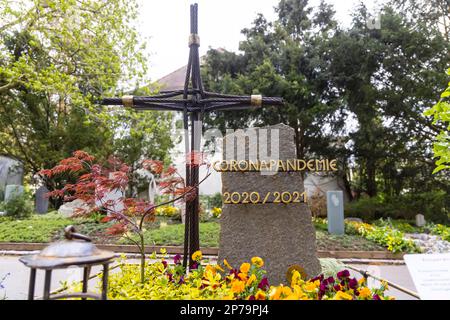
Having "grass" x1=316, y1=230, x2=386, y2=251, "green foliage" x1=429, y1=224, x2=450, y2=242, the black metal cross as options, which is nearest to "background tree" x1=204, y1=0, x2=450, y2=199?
"green foliage" x1=429, y1=224, x2=450, y2=242

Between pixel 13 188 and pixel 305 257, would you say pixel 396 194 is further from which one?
pixel 13 188

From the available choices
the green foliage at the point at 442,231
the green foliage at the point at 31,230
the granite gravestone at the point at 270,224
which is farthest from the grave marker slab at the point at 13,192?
the green foliage at the point at 442,231

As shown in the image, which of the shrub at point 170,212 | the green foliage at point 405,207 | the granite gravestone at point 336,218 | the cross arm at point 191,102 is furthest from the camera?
the shrub at point 170,212

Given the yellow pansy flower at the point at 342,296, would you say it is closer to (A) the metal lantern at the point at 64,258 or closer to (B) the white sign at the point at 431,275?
(B) the white sign at the point at 431,275

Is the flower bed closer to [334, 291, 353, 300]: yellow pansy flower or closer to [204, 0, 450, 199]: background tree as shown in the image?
[334, 291, 353, 300]: yellow pansy flower

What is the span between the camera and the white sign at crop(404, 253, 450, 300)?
2.30m

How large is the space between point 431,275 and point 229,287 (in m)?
1.66

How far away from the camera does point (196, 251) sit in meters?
3.63

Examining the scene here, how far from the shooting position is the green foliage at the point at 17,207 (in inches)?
471

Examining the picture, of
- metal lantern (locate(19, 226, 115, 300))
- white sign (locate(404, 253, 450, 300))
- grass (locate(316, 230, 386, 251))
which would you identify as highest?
metal lantern (locate(19, 226, 115, 300))

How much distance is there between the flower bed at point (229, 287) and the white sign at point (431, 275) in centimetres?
38

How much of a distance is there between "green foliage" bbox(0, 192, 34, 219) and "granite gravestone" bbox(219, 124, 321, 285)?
10.9 m

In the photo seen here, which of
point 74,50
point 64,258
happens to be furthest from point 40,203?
point 64,258
